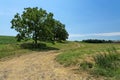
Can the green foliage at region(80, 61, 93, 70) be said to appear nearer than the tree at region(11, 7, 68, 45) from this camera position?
Yes

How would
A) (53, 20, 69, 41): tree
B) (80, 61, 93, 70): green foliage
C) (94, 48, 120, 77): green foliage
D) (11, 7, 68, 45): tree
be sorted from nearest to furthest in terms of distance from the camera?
(94, 48, 120, 77): green foliage
(80, 61, 93, 70): green foliage
(11, 7, 68, 45): tree
(53, 20, 69, 41): tree

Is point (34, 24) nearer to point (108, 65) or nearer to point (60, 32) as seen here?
point (60, 32)

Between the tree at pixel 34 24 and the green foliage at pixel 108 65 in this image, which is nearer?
the green foliage at pixel 108 65

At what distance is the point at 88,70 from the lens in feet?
44.3

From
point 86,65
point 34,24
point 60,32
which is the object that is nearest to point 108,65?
point 86,65

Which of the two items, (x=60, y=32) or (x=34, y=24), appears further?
(x=60, y=32)

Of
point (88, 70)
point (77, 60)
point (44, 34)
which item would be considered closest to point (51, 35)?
point (44, 34)

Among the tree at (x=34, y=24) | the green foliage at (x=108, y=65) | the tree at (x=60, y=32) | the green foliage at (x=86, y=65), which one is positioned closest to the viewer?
the green foliage at (x=108, y=65)

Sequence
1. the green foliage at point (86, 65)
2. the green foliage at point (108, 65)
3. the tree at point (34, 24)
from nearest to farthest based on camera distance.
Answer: the green foliage at point (108, 65) → the green foliage at point (86, 65) → the tree at point (34, 24)

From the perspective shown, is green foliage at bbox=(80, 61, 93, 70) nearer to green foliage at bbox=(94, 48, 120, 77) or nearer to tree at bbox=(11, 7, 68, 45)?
green foliage at bbox=(94, 48, 120, 77)

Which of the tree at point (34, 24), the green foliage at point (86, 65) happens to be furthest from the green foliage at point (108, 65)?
the tree at point (34, 24)

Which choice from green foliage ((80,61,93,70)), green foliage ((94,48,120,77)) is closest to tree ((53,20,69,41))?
green foliage ((94,48,120,77))

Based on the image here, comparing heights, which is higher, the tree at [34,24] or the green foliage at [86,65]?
the tree at [34,24]

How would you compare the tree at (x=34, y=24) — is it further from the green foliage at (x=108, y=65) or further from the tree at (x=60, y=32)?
the green foliage at (x=108, y=65)
